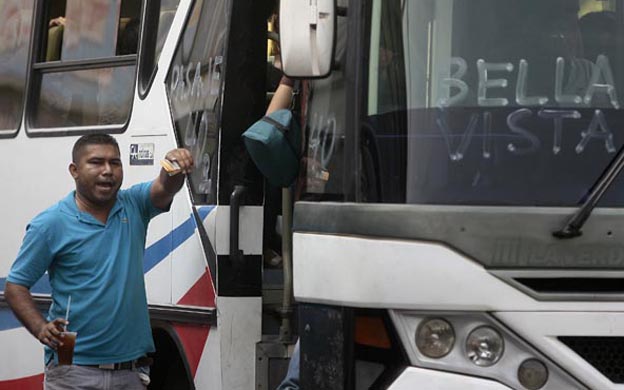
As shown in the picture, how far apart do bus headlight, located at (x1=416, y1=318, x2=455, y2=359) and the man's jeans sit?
1.74 meters

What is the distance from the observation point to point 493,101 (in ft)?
15.2

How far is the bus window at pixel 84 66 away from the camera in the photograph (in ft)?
22.1

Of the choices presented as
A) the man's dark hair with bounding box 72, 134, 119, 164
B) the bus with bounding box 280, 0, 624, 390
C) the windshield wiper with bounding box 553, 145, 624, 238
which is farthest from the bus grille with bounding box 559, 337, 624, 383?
the man's dark hair with bounding box 72, 134, 119, 164

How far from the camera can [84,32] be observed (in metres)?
7.09

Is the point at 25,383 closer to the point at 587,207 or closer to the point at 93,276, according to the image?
the point at 93,276

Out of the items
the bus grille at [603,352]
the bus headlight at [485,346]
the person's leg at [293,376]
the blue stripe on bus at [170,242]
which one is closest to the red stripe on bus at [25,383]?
the blue stripe on bus at [170,242]

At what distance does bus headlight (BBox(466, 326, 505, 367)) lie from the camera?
4.48 m

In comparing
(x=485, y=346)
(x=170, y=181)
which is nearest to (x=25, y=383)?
(x=170, y=181)

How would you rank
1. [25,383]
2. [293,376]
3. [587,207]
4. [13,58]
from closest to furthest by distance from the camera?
[587,207]
[293,376]
[25,383]
[13,58]

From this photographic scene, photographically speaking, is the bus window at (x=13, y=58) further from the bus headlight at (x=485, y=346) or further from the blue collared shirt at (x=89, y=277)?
the bus headlight at (x=485, y=346)

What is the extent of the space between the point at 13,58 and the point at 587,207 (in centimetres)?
430

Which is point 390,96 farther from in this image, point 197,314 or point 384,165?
point 197,314

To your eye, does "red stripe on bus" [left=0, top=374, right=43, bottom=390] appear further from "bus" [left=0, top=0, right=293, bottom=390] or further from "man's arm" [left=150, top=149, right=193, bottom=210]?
"man's arm" [left=150, top=149, right=193, bottom=210]

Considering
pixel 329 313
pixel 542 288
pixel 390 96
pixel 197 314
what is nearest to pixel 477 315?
pixel 542 288
